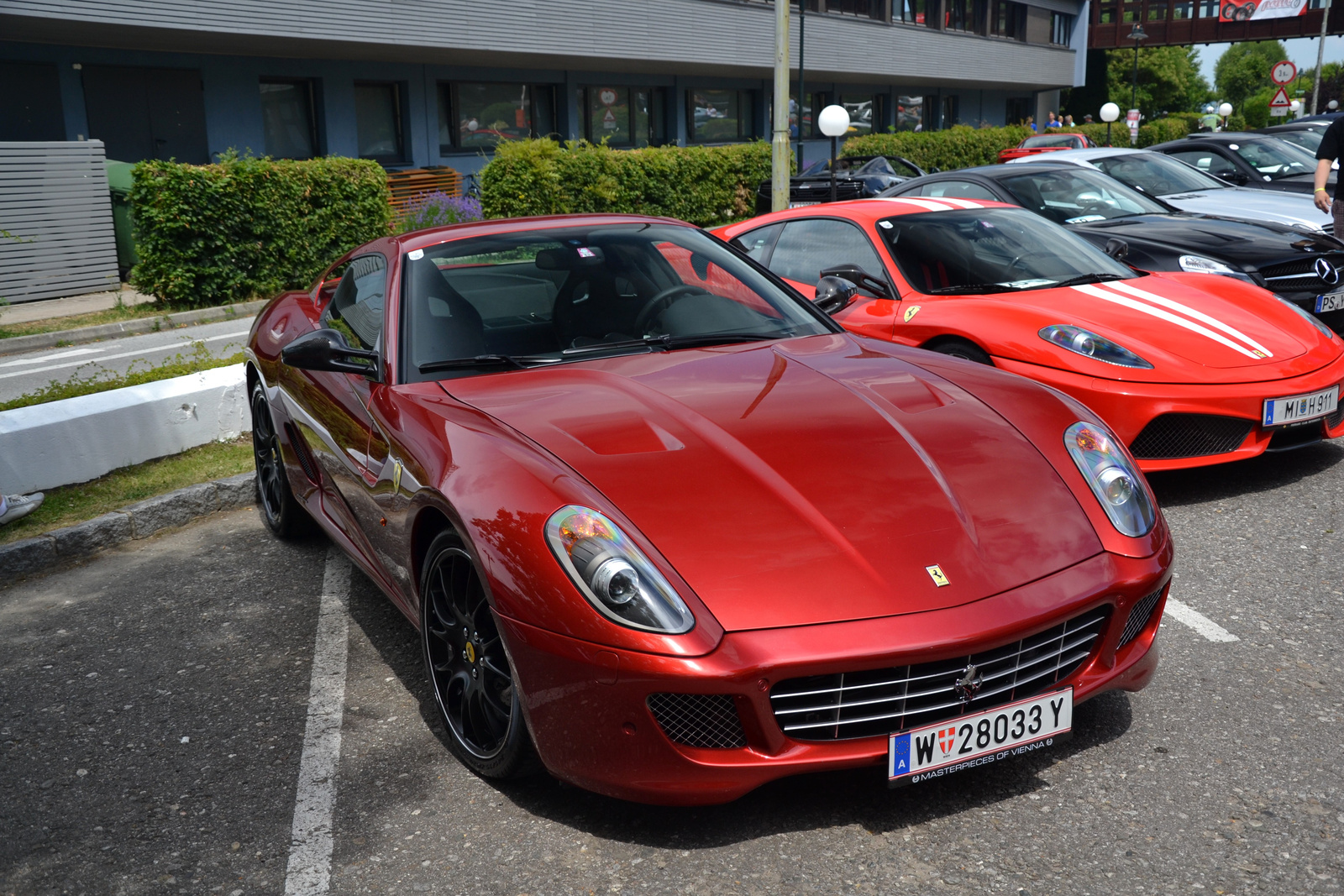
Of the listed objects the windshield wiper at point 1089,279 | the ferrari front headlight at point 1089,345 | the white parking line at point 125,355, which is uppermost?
the windshield wiper at point 1089,279

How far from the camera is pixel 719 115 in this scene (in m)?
31.0

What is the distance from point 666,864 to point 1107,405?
319 cm

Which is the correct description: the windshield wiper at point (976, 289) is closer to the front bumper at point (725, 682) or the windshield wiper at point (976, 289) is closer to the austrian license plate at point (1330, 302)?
the austrian license plate at point (1330, 302)

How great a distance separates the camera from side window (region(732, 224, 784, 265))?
689cm

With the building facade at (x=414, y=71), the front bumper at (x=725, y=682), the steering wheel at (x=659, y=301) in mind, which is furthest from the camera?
the building facade at (x=414, y=71)

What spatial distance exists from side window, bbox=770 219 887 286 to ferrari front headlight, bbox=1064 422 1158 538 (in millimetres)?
2943

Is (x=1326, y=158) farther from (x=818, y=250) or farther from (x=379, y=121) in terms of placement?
(x=379, y=121)

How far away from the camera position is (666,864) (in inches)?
105

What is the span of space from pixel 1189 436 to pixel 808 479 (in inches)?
110

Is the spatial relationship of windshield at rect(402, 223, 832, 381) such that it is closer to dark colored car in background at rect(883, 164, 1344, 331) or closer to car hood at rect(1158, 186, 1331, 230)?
dark colored car in background at rect(883, 164, 1344, 331)

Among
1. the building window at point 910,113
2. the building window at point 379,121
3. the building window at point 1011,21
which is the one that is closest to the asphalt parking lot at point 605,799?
the building window at point 379,121

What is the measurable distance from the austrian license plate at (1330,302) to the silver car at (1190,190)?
1511 mm

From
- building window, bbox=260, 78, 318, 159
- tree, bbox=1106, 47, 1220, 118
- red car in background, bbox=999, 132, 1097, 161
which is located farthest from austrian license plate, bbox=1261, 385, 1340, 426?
tree, bbox=1106, 47, 1220, 118

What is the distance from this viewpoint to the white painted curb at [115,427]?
5793mm
